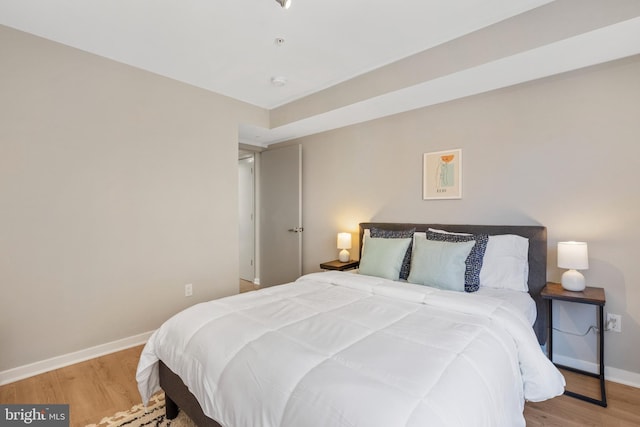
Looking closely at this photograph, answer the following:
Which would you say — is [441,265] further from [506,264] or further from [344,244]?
[344,244]

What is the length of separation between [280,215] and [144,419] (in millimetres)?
2979

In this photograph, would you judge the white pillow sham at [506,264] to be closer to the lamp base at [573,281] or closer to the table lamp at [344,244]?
the lamp base at [573,281]

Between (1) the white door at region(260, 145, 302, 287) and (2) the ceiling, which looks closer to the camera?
(2) the ceiling

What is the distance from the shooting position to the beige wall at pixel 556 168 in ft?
7.02

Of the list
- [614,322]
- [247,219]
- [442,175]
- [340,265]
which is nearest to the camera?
[614,322]

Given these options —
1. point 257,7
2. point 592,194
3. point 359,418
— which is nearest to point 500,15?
point 592,194

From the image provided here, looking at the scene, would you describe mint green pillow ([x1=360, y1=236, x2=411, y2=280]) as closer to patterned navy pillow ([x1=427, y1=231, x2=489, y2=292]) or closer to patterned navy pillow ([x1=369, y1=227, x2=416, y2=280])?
patterned navy pillow ([x1=369, y1=227, x2=416, y2=280])

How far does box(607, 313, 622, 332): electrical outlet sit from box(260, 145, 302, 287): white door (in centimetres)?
308

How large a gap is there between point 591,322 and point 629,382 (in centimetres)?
42

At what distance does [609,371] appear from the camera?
7.21 feet

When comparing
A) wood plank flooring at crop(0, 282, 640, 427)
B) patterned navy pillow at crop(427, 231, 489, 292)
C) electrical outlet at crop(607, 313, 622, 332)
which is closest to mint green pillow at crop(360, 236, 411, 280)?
patterned navy pillow at crop(427, 231, 489, 292)

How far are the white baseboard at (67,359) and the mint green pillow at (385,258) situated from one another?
218 cm

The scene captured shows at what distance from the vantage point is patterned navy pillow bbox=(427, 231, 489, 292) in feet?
7.54

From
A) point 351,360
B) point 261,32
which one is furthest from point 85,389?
point 261,32
